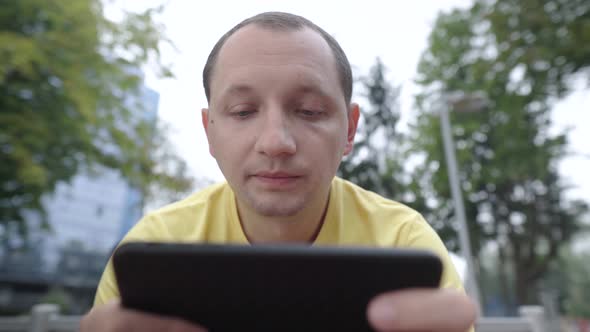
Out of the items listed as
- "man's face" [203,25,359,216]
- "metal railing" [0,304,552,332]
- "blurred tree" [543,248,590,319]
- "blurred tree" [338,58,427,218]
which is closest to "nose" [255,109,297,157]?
"man's face" [203,25,359,216]

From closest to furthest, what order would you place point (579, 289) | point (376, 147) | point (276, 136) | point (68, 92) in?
point (276, 136), point (376, 147), point (68, 92), point (579, 289)

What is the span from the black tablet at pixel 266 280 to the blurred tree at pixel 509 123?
224cm

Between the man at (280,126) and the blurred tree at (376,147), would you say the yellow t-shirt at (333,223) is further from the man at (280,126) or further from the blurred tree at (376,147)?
the blurred tree at (376,147)

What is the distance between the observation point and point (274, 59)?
0.77 metres

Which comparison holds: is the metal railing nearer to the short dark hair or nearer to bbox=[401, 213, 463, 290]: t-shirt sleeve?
bbox=[401, 213, 463, 290]: t-shirt sleeve

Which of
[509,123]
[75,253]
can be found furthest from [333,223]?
[75,253]

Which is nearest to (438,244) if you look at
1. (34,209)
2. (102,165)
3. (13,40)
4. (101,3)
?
(13,40)

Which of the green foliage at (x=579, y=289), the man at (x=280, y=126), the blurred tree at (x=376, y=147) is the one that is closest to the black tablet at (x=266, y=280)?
the man at (x=280, y=126)

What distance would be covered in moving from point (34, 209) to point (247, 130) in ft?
18.9

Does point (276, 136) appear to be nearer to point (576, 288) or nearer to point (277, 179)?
point (277, 179)

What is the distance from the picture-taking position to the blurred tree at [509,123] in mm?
4094

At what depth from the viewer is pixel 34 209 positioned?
547 cm

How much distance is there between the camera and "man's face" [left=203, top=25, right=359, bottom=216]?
743 mm

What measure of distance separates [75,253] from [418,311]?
23.3 meters
